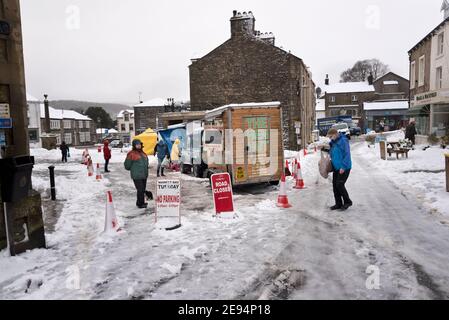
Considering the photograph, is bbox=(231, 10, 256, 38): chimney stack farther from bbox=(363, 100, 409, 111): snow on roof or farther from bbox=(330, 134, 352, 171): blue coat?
bbox=(363, 100, 409, 111): snow on roof

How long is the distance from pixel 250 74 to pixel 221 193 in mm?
23434

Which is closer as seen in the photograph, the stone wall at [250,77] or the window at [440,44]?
the window at [440,44]

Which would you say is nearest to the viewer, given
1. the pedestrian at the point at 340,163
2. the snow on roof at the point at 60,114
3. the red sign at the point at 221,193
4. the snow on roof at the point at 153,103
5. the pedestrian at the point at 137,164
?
the red sign at the point at 221,193

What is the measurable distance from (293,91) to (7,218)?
25.9 meters

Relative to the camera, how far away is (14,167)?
5398 mm

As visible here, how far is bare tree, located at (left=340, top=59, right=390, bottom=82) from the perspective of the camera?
296 feet

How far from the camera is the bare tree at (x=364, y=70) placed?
296 feet

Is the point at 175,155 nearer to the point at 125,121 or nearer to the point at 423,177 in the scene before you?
the point at 423,177

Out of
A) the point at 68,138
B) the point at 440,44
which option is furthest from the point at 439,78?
the point at 68,138

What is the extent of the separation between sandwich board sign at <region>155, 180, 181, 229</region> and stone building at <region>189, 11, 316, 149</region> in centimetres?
2194

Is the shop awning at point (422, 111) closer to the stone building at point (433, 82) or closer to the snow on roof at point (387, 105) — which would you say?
the stone building at point (433, 82)

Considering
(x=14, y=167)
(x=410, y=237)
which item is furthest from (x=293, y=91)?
(x=14, y=167)

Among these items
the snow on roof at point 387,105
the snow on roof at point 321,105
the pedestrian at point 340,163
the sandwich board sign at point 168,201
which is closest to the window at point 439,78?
the pedestrian at point 340,163
